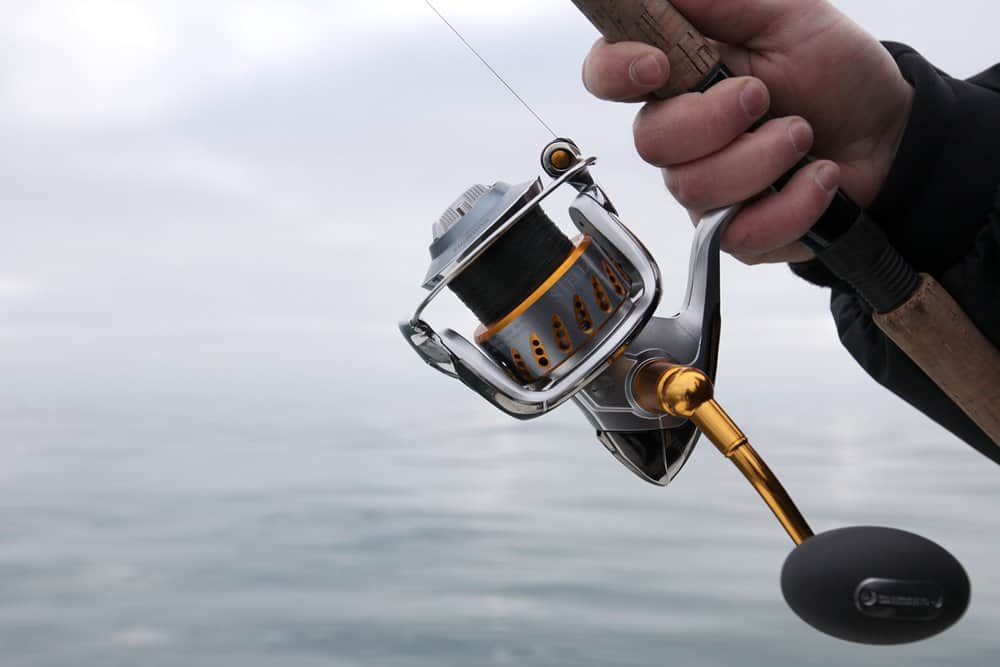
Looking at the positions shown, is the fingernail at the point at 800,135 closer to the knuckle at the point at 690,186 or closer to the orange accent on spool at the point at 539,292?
the knuckle at the point at 690,186

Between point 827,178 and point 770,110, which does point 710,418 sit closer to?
point 827,178

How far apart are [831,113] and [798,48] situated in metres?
0.12

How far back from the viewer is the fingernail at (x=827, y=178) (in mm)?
1379

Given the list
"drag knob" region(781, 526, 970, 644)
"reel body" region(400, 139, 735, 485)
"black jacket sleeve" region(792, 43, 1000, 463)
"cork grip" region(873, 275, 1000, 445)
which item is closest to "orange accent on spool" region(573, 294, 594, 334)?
"reel body" region(400, 139, 735, 485)

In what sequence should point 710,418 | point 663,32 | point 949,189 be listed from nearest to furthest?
point 710,418, point 663,32, point 949,189

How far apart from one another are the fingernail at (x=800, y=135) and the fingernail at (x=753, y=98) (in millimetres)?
49

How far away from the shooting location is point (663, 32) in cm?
137

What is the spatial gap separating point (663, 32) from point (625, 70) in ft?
0.22

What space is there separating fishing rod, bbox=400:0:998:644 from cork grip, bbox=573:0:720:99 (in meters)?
0.21

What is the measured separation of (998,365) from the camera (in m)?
1.47

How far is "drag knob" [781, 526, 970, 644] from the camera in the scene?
3.25 feet

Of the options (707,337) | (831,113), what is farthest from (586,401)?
(831,113)

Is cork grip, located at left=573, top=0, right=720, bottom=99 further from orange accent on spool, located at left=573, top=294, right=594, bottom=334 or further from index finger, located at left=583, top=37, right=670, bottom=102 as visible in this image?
orange accent on spool, located at left=573, top=294, right=594, bottom=334

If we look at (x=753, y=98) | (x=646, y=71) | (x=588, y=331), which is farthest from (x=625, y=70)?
(x=588, y=331)
